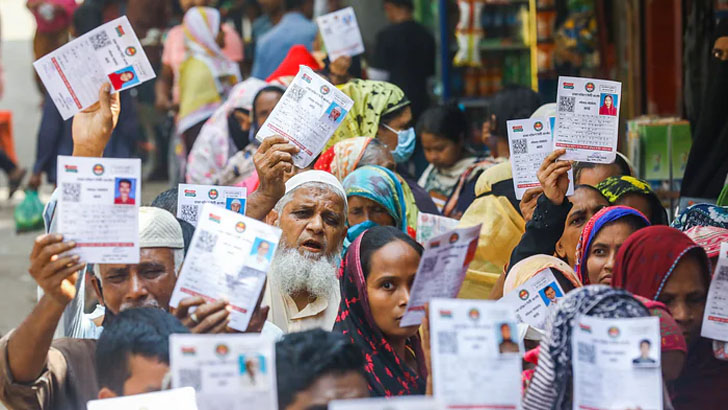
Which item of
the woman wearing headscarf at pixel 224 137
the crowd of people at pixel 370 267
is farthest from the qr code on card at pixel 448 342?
the woman wearing headscarf at pixel 224 137

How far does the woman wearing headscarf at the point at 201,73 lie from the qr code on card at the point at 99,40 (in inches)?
239

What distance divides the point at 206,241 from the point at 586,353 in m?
1.01

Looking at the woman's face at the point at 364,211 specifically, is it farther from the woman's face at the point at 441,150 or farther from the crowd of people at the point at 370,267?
the woman's face at the point at 441,150

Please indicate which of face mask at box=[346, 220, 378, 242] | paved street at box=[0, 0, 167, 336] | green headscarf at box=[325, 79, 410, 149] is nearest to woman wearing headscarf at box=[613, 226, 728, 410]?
face mask at box=[346, 220, 378, 242]

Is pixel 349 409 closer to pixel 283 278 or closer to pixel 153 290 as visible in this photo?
pixel 153 290

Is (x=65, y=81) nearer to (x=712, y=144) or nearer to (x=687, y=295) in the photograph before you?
(x=687, y=295)

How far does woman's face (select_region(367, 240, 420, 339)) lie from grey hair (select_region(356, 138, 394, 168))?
205 centimetres

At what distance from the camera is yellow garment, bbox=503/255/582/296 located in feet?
12.8

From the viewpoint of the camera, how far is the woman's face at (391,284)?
11.7ft

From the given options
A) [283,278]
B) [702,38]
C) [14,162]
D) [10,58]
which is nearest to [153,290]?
[283,278]

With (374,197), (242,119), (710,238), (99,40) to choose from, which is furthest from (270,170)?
(242,119)

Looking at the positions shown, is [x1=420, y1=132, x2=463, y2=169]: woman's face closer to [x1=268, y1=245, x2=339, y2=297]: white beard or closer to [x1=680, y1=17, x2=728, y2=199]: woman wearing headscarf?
[x1=680, y1=17, x2=728, y2=199]: woman wearing headscarf

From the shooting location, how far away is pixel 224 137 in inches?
322

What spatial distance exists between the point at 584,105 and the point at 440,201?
124 inches
